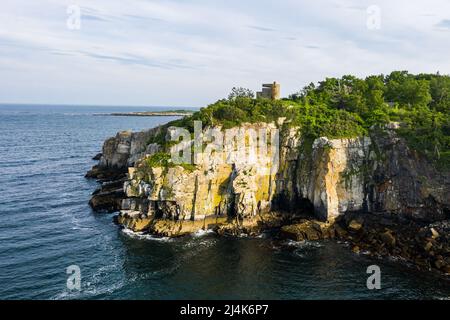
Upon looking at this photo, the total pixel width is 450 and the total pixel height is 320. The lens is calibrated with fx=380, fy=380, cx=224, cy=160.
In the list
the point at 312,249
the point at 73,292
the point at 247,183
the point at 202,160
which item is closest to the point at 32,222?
the point at 73,292

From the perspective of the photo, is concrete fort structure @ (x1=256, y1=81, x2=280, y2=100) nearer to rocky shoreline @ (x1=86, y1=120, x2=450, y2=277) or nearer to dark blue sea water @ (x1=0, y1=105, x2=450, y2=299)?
rocky shoreline @ (x1=86, y1=120, x2=450, y2=277)

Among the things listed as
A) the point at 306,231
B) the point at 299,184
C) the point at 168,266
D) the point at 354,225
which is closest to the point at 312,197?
the point at 299,184

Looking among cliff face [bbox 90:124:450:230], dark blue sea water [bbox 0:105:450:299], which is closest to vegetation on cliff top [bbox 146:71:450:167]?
cliff face [bbox 90:124:450:230]

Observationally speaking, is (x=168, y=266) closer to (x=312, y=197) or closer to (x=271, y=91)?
(x=312, y=197)
